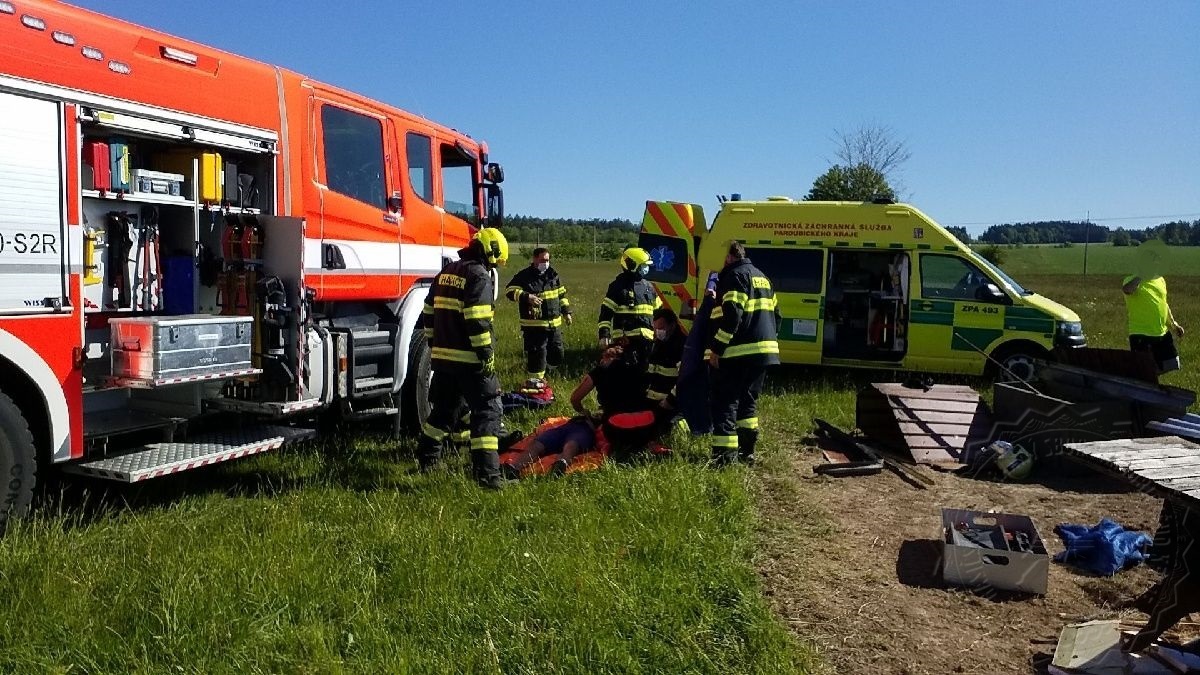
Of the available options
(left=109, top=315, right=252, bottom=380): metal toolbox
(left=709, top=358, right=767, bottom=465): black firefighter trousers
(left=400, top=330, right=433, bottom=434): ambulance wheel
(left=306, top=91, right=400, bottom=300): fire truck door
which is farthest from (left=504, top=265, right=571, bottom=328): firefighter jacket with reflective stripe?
(left=109, top=315, right=252, bottom=380): metal toolbox

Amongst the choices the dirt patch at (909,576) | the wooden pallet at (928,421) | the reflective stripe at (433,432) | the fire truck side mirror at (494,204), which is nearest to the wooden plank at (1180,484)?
the dirt patch at (909,576)

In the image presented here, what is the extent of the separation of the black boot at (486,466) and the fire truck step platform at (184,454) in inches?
44.1

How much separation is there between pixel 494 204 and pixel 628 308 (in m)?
1.66

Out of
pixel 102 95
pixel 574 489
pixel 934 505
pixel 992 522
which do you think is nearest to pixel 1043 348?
pixel 934 505

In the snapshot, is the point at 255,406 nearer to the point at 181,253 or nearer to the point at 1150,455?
the point at 181,253

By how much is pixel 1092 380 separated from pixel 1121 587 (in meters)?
3.21

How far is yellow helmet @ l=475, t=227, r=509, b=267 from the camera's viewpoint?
603cm

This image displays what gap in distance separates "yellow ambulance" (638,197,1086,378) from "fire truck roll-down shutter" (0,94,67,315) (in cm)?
766

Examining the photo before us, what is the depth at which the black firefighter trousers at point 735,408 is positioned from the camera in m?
6.55

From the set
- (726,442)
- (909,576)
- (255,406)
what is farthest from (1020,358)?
(255,406)

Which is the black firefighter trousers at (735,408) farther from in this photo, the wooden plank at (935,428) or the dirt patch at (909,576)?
the wooden plank at (935,428)

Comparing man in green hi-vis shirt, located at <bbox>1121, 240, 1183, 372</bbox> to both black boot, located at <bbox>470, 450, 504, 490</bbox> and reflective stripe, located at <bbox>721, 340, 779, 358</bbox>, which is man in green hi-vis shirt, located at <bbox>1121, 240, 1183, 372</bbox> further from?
black boot, located at <bbox>470, 450, 504, 490</bbox>

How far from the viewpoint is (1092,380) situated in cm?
729

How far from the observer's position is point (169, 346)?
16.4ft
